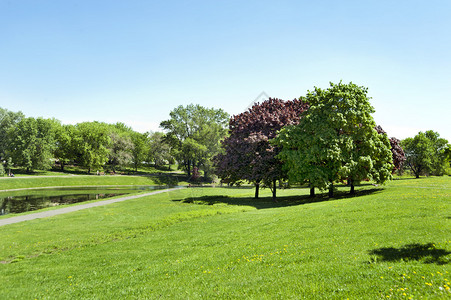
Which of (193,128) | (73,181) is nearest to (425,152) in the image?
(193,128)

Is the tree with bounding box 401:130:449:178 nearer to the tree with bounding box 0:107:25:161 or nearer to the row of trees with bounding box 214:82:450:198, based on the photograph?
the row of trees with bounding box 214:82:450:198

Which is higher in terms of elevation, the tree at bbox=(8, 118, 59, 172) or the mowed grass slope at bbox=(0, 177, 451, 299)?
the tree at bbox=(8, 118, 59, 172)

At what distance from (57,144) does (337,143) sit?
98.4 metres

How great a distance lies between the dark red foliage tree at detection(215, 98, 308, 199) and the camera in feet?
96.0

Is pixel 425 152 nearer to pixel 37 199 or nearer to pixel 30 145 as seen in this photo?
pixel 37 199

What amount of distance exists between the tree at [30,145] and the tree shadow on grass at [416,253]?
88507 mm

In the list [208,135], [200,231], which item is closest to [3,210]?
[200,231]

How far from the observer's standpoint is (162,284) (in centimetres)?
853

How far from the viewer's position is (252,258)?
999 centimetres

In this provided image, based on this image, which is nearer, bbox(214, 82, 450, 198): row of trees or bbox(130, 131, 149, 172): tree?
bbox(214, 82, 450, 198): row of trees

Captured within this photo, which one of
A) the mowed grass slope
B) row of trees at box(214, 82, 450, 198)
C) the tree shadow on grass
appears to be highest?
row of trees at box(214, 82, 450, 198)

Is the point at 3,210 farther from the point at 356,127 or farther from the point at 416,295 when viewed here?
the point at 356,127

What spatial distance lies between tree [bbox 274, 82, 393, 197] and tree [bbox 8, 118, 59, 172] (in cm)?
7761

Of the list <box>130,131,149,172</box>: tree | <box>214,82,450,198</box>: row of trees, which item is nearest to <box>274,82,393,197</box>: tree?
<box>214,82,450,198</box>: row of trees
